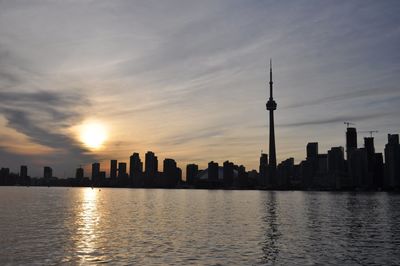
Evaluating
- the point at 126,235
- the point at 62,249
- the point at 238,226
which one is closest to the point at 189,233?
the point at 126,235

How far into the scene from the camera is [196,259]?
2036 inches

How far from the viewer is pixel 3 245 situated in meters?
61.3

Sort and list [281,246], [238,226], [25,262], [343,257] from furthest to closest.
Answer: [238,226]
[281,246]
[343,257]
[25,262]

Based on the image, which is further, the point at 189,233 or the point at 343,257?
the point at 189,233

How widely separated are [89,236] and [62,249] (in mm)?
15150

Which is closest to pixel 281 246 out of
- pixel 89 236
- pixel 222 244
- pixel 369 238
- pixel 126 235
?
pixel 222 244

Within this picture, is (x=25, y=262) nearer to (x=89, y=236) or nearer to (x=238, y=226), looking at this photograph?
(x=89, y=236)

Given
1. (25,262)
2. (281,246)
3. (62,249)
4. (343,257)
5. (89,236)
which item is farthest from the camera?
(89,236)

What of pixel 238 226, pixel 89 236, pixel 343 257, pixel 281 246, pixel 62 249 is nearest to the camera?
pixel 343 257

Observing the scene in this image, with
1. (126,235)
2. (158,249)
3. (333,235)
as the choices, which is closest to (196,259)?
(158,249)

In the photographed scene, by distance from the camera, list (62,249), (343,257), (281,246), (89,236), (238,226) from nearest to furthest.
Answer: (343,257), (62,249), (281,246), (89,236), (238,226)

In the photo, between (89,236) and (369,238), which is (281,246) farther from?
(89,236)

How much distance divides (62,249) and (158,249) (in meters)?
13.3

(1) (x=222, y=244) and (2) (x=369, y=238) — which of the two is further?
(2) (x=369, y=238)
